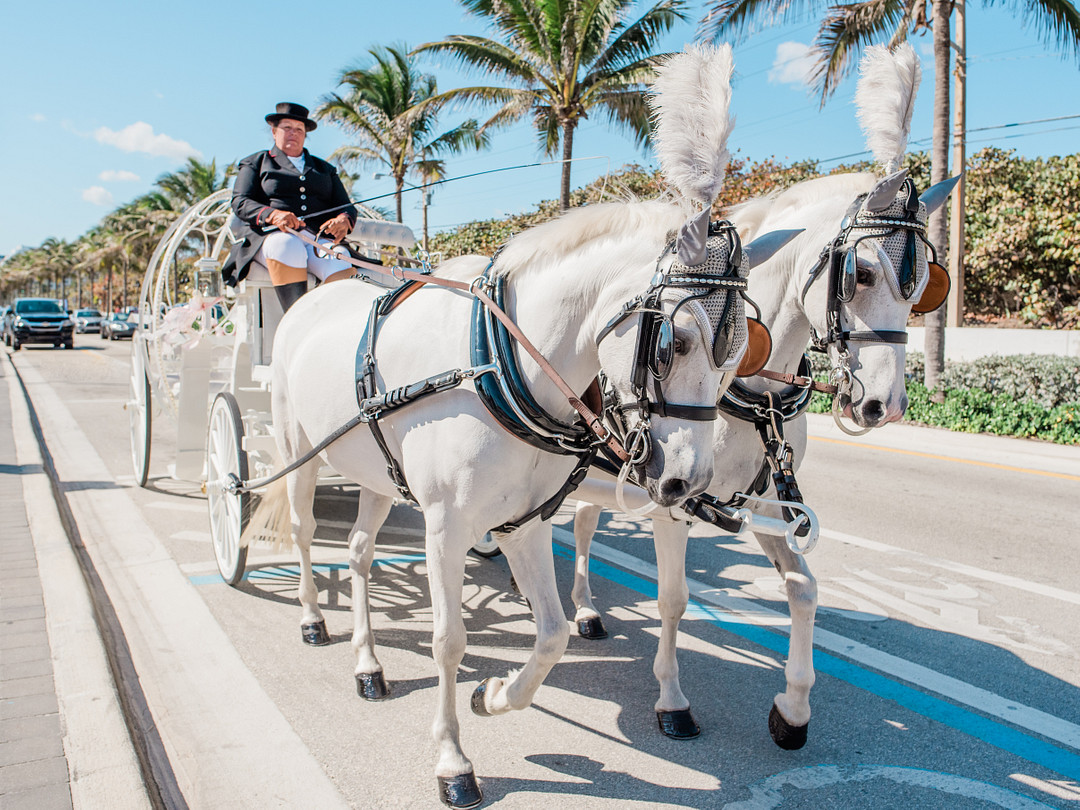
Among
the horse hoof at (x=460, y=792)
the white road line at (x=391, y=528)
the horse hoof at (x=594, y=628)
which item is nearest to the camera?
the horse hoof at (x=460, y=792)

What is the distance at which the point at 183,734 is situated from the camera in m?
3.19

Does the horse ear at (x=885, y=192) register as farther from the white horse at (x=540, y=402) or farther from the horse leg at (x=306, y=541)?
the horse leg at (x=306, y=541)

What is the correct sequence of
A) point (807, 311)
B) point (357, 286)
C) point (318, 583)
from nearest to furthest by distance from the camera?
point (807, 311), point (357, 286), point (318, 583)

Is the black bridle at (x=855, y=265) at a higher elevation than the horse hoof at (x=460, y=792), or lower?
higher

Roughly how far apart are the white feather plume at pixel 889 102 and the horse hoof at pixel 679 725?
238cm

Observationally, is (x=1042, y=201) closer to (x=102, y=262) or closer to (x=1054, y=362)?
(x=1054, y=362)

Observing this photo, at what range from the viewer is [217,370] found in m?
7.00

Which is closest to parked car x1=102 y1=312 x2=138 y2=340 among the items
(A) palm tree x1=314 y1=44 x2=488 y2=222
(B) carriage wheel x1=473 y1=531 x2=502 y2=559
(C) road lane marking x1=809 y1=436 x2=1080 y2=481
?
(A) palm tree x1=314 y1=44 x2=488 y2=222

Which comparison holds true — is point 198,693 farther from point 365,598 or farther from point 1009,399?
point 1009,399

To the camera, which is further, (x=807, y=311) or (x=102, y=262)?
(x=102, y=262)

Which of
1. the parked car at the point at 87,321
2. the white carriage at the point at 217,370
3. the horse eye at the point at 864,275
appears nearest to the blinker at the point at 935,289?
the horse eye at the point at 864,275

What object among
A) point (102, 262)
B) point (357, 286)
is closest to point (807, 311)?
point (357, 286)

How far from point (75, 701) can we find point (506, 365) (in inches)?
95.2

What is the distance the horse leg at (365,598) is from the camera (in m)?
3.57
